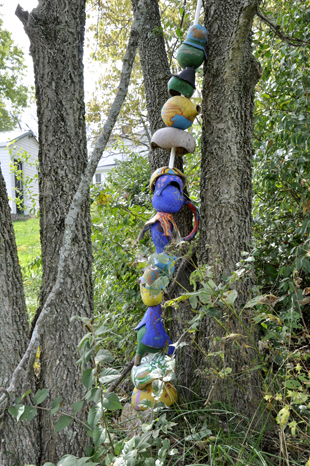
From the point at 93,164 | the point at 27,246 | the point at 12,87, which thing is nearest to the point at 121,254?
the point at 93,164

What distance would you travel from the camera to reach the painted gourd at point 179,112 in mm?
2252

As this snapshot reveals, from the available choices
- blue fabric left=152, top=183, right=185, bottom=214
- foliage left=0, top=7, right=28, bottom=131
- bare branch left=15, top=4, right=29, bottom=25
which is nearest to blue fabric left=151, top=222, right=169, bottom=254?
blue fabric left=152, top=183, right=185, bottom=214

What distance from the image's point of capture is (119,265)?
314 centimetres

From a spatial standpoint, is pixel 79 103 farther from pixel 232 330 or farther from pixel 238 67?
pixel 232 330

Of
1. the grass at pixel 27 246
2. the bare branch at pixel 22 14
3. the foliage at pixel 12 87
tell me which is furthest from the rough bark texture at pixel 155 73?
the foliage at pixel 12 87

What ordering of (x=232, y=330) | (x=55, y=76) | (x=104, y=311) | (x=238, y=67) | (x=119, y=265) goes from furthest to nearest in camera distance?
(x=104, y=311)
(x=119, y=265)
(x=238, y=67)
(x=232, y=330)
(x=55, y=76)

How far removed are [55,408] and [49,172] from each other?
Result: 1.06m

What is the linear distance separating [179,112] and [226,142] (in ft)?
1.18

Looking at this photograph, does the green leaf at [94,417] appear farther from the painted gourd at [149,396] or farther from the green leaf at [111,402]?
the painted gourd at [149,396]

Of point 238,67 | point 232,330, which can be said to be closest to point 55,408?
point 232,330

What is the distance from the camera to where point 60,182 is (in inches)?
67.4

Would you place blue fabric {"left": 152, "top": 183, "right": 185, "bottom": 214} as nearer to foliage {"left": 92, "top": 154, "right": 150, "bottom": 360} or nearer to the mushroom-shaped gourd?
foliage {"left": 92, "top": 154, "right": 150, "bottom": 360}

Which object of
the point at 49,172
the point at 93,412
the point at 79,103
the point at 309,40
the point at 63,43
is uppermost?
the point at 309,40

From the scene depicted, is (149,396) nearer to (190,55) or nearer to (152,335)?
(152,335)
